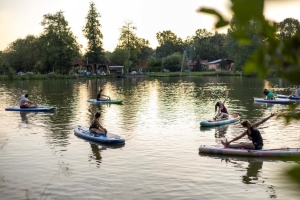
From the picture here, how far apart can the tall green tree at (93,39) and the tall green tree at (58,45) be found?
12.0 ft

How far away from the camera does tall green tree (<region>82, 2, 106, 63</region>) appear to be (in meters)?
100

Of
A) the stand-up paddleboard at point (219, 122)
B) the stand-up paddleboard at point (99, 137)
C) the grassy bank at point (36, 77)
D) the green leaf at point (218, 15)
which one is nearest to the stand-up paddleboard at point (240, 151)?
the stand-up paddleboard at point (99, 137)

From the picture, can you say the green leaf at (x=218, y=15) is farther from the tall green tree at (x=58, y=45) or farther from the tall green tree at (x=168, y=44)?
the tall green tree at (x=168, y=44)

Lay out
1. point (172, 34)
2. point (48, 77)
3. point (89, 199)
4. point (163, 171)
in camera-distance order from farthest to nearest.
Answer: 1. point (172, 34)
2. point (48, 77)
3. point (163, 171)
4. point (89, 199)

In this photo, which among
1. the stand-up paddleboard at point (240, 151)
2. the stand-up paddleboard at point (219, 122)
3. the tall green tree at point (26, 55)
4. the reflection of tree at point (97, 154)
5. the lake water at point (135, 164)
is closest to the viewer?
the lake water at point (135, 164)

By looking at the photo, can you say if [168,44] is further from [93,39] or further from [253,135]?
[253,135]

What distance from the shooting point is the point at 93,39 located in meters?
101

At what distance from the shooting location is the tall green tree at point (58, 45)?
9306cm

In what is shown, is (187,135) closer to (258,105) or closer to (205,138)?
(205,138)

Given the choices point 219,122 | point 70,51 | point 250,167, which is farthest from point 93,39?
point 250,167

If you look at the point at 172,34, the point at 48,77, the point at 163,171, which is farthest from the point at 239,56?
the point at 163,171

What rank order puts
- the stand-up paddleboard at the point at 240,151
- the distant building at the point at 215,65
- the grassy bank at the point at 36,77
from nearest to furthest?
the stand-up paddleboard at the point at 240,151
the grassy bank at the point at 36,77
the distant building at the point at 215,65

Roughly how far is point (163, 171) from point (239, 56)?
84.6 m

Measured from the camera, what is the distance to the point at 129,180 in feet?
38.8
